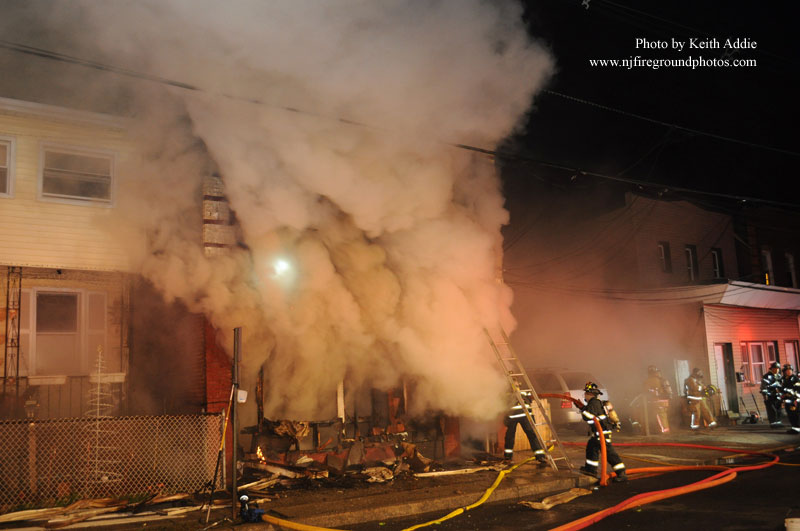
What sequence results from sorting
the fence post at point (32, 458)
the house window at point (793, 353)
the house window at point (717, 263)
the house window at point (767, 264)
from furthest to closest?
the house window at point (767, 264) < the house window at point (793, 353) < the house window at point (717, 263) < the fence post at point (32, 458)

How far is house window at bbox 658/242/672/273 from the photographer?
72.2 ft

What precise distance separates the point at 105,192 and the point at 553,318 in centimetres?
1529

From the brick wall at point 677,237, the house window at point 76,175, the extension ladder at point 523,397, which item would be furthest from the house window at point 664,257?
the house window at point 76,175

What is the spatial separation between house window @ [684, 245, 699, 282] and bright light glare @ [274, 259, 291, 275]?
1738 cm

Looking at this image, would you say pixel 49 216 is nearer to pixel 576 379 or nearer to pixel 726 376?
pixel 576 379

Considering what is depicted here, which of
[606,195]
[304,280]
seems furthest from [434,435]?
[606,195]

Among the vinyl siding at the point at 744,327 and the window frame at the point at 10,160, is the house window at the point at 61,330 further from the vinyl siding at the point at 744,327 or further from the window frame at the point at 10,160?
the vinyl siding at the point at 744,327

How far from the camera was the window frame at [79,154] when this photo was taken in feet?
37.4

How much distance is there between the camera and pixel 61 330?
457 inches

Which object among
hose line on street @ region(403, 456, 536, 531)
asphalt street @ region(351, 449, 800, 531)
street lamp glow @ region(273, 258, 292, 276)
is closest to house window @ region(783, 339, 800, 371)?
asphalt street @ region(351, 449, 800, 531)

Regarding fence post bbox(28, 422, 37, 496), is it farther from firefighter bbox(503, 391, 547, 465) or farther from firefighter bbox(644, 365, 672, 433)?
firefighter bbox(644, 365, 672, 433)

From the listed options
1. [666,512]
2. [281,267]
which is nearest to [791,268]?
[666,512]

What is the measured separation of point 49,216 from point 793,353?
83.9 ft

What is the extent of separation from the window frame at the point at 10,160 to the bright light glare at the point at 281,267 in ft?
16.4
